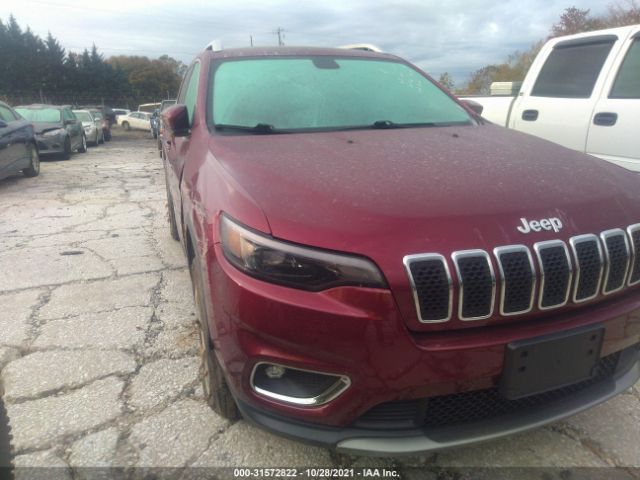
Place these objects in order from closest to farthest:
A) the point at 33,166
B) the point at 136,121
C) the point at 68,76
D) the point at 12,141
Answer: the point at 12,141 → the point at 33,166 → the point at 136,121 → the point at 68,76

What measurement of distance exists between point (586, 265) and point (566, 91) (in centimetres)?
406

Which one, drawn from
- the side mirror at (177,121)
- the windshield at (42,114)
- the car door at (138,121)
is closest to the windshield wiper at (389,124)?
the side mirror at (177,121)

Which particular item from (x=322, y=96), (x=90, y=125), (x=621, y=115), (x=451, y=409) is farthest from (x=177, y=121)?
(x=90, y=125)

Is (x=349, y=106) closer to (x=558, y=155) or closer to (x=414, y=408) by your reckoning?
(x=558, y=155)

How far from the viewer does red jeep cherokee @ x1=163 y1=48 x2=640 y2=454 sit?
151 cm

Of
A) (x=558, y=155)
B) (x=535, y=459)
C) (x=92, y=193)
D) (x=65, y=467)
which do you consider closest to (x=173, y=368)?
(x=65, y=467)

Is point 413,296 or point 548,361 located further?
point 548,361

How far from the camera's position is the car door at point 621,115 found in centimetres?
422

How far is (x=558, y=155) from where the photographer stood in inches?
90.9

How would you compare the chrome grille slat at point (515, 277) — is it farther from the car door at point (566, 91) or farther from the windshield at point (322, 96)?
the car door at point (566, 91)

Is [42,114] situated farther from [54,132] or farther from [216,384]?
[216,384]

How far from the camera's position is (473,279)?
4.96 ft

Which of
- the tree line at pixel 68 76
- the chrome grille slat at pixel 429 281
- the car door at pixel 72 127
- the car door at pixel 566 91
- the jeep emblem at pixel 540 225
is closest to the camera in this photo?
the chrome grille slat at pixel 429 281

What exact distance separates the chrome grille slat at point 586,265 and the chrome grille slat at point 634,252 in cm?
18
